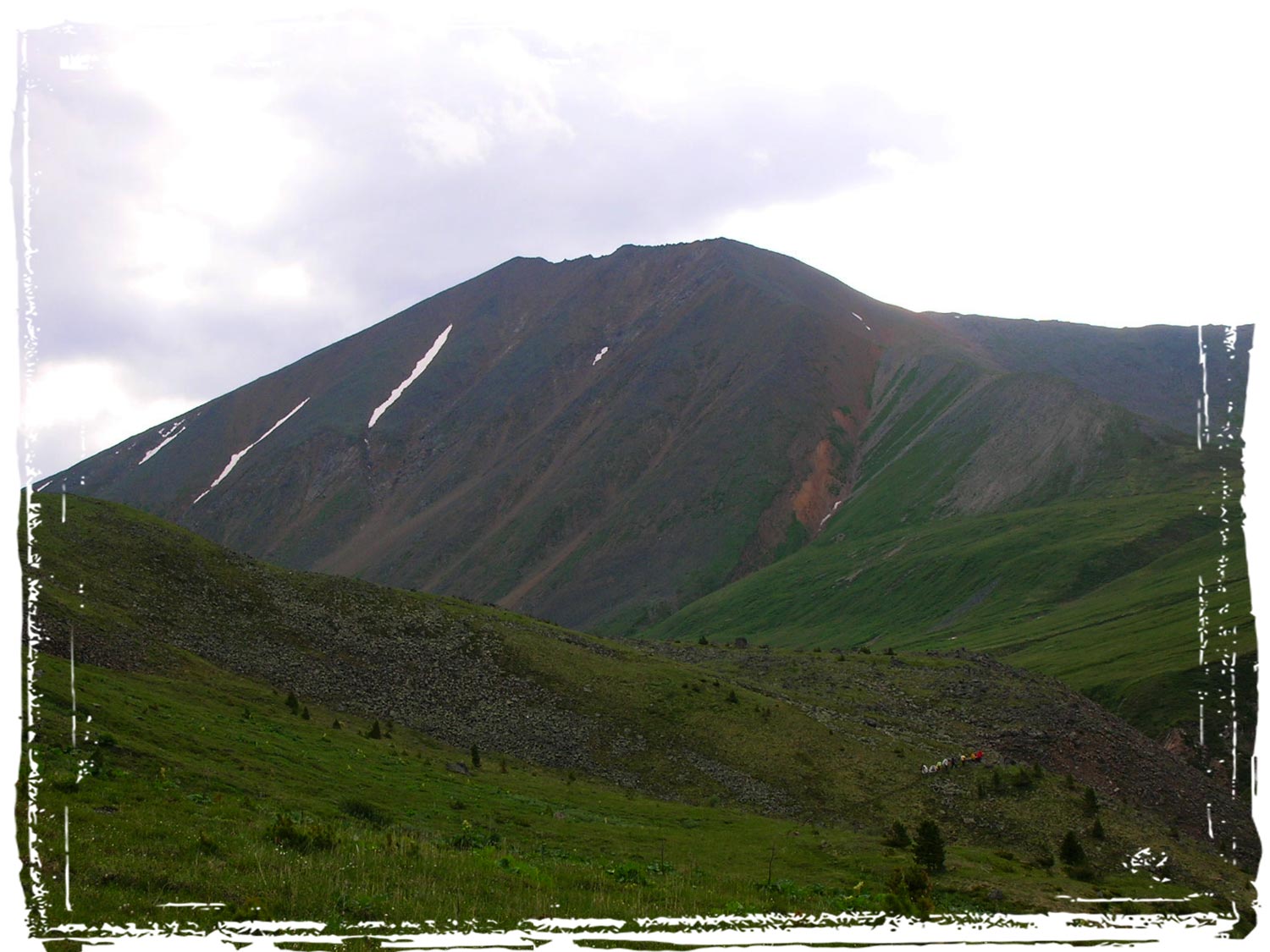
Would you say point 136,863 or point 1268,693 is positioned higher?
point 1268,693

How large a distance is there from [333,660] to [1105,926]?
174ft

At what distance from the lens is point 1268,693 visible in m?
11.6

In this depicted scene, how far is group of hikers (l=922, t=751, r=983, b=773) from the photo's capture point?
53094 mm

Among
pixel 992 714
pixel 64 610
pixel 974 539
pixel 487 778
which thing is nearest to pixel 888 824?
pixel 487 778

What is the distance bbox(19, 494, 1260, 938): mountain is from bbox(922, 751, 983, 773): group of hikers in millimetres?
909

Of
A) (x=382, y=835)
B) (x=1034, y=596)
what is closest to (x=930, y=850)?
(x=382, y=835)

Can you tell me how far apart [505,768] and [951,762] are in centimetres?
2310

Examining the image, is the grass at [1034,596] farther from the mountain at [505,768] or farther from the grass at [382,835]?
the grass at [382,835]

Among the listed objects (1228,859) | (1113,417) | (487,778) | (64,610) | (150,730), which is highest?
(1113,417)

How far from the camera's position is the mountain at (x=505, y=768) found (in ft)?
54.1

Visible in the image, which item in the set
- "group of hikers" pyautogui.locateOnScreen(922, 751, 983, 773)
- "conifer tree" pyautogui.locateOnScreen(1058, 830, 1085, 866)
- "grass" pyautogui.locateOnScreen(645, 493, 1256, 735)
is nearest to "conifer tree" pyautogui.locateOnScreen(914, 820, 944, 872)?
"conifer tree" pyautogui.locateOnScreen(1058, 830, 1085, 866)

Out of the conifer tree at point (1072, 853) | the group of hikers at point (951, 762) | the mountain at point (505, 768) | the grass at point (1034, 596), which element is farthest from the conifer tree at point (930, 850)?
the grass at point (1034, 596)

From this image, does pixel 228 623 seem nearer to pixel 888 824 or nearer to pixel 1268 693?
pixel 888 824

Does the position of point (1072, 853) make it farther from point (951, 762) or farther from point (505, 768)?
point (505, 768)
